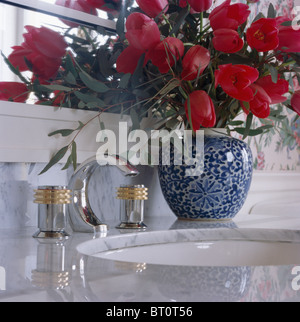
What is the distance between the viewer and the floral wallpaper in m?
1.40

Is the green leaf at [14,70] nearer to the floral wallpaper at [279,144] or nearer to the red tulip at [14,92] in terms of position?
the red tulip at [14,92]

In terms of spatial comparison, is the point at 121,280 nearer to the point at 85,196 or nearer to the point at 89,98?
the point at 85,196

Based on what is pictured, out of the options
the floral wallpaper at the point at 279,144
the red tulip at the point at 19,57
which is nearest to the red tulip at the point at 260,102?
the red tulip at the point at 19,57

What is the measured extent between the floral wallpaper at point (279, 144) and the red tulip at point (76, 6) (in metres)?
0.62

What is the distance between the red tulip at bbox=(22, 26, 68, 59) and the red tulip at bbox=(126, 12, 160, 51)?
14 centimetres

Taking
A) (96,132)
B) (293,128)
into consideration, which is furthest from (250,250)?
(293,128)

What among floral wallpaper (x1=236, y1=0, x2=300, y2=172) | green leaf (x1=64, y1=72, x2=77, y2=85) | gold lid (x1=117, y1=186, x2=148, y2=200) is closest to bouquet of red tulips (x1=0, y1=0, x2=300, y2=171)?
green leaf (x1=64, y1=72, x2=77, y2=85)

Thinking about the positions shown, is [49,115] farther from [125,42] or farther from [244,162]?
[244,162]

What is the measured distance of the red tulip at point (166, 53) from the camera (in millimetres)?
715

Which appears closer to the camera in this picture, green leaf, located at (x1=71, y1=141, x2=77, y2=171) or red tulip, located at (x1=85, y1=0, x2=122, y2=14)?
green leaf, located at (x1=71, y1=141, x2=77, y2=171)

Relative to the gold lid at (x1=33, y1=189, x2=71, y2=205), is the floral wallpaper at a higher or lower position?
higher

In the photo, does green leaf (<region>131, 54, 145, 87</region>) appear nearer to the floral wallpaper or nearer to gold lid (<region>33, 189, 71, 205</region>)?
gold lid (<region>33, 189, 71, 205</region>)

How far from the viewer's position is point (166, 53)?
2.36 feet

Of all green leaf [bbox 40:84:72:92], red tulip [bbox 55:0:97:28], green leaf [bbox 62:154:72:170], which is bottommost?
green leaf [bbox 62:154:72:170]
